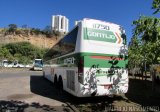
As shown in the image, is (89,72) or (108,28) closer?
(89,72)

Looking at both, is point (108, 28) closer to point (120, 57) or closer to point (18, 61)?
point (120, 57)

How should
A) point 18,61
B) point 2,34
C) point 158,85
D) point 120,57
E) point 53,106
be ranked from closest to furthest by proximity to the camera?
point 53,106
point 120,57
point 158,85
point 18,61
point 2,34

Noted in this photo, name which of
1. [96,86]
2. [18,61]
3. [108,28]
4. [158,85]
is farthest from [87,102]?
[18,61]

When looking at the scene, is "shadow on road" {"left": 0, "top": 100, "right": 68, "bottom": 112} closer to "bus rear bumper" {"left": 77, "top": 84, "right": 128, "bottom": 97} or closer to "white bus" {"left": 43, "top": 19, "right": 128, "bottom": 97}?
"bus rear bumper" {"left": 77, "top": 84, "right": 128, "bottom": 97}

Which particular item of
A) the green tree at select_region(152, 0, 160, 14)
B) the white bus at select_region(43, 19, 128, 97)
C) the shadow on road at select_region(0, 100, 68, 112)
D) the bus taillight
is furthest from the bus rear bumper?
the green tree at select_region(152, 0, 160, 14)

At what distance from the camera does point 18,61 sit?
72375mm

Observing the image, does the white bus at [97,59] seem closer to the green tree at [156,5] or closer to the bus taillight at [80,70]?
the bus taillight at [80,70]

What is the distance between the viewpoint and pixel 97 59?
9.47m

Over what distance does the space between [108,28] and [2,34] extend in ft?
322

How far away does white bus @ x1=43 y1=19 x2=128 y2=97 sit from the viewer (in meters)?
9.23

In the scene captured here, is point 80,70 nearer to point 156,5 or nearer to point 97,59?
point 97,59

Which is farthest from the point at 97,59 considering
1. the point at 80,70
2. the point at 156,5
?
the point at 156,5

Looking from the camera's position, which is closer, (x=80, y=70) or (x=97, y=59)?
(x=80, y=70)

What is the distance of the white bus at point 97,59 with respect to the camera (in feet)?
30.3
